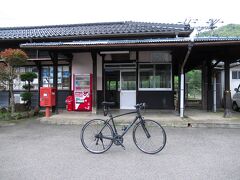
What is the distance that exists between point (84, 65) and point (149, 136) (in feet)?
25.5

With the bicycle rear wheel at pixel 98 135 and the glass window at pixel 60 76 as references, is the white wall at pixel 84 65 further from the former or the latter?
the bicycle rear wheel at pixel 98 135

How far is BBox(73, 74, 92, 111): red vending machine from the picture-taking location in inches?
486

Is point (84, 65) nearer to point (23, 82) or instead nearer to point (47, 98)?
point (47, 98)

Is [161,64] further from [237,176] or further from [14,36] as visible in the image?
[237,176]

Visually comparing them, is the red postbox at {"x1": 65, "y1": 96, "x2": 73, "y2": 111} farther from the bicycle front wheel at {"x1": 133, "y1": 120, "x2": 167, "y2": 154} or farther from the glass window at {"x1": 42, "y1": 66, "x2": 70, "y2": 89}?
the bicycle front wheel at {"x1": 133, "y1": 120, "x2": 167, "y2": 154}

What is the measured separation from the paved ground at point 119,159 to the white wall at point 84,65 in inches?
211

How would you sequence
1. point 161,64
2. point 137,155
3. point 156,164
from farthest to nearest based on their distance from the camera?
1. point 161,64
2. point 137,155
3. point 156,164

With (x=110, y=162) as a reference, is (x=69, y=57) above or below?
above

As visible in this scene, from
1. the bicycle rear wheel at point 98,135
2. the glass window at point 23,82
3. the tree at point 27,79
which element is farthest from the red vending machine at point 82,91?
the bicycle rear wheel at point 98,135

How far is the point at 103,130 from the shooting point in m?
5.61

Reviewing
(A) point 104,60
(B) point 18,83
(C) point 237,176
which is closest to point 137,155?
(C) point 237,176

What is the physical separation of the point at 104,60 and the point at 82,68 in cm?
108

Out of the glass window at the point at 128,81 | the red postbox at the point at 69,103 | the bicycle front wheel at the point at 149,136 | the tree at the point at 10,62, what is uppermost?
the tree at the point at 10,62

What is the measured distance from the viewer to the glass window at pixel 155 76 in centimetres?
1222
